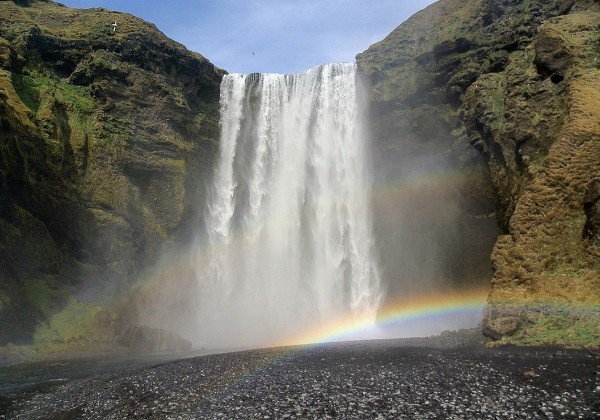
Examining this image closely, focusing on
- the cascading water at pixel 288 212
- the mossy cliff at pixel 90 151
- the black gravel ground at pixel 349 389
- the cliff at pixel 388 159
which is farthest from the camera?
the cascading water at pixel 288 212

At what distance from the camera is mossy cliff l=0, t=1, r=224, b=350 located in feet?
97.9

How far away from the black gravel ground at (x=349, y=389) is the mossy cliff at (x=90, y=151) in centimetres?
1526

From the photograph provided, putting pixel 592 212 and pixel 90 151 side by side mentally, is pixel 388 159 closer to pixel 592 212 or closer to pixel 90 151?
pixel 592 212

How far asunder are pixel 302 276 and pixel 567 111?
2230 centimetres

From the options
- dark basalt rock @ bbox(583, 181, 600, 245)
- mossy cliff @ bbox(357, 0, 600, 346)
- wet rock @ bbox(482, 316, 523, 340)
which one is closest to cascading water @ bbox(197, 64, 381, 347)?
mossy cliff @ bbox(357, 0, 600, 346)

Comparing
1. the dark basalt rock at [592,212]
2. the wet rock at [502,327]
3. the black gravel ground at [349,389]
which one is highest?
the dark basalt rock at [592,212]

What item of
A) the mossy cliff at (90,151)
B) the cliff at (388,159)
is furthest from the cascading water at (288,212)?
the mossy cliff at (90,151)

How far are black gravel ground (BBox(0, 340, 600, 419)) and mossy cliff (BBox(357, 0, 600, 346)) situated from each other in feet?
13.2

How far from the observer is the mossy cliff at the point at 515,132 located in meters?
19.9

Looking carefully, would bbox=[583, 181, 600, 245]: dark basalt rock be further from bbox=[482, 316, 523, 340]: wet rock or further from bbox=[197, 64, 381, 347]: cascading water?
bbox=[197, 64, 381, 347]: cascading water

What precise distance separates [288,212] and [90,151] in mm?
16247

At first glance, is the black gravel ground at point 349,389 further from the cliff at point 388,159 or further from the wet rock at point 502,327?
the cliff at point 388,159

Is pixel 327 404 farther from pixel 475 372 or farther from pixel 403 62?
pixel 403 62

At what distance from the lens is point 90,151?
35594mm
